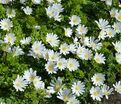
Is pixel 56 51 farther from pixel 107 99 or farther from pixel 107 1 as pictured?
pixel 107 1

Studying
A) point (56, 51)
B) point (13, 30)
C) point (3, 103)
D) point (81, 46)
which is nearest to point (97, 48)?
point (81, 46)

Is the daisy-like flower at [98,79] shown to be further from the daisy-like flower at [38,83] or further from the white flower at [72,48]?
the daisy-like flower at [38,83]

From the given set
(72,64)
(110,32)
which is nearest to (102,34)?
(110,32)

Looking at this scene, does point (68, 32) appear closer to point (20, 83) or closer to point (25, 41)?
point (25, 41)

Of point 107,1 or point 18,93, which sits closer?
point 18,93

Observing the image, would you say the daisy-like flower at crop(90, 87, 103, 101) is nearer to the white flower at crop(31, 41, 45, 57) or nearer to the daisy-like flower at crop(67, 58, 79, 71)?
the daisy-like flower at crop(67, 58, 79, 71)

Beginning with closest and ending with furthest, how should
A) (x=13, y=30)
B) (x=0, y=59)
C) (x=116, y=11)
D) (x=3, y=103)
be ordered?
1. (x=3, y=103)
2. (x=0, y=59)
3. (x=13, y=30)
4. (x=116, y=11)

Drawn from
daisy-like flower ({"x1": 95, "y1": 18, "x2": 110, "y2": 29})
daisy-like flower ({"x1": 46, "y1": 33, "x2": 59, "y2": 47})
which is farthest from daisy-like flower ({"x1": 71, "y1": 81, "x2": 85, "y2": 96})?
daisy-like flower ({"x1": 95, "y1": 18, "x2": 110, "y2": 29})
